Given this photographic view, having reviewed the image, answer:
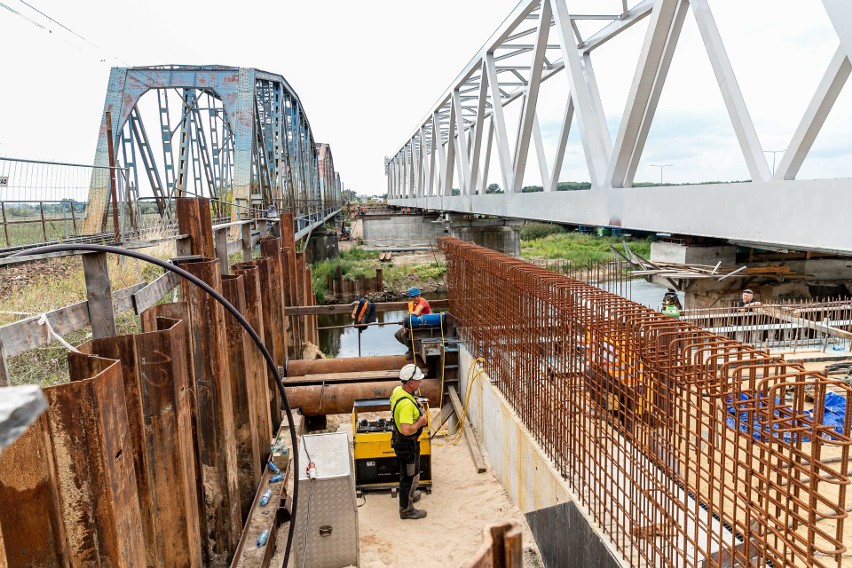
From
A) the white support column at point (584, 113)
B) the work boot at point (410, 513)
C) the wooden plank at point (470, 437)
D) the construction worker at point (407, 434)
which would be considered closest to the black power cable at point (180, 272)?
the construction worker at point (407, 434)

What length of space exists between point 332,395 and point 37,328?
6.52m

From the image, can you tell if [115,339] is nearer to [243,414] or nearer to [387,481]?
[243,414]

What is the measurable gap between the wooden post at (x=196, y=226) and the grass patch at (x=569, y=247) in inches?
1564

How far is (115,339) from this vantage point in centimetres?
408

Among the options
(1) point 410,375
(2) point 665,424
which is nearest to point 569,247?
(1) point 410,375

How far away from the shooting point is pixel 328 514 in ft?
20.7

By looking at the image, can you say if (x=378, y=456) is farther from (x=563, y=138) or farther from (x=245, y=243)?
(x=563, y=138)

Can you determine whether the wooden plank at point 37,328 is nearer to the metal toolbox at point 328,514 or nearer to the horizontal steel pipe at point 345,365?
the metal toolbox at point 328,514

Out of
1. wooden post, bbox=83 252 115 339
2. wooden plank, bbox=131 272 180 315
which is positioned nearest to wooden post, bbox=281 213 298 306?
wooden plank, bbox=131 272 180 315

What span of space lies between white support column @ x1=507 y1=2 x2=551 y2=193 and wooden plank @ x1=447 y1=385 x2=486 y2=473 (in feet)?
13.9

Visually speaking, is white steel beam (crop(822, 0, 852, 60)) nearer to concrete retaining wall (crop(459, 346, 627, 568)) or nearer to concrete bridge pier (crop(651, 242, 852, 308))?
concrete retaining wall (crop(459, 346, 627, 568))

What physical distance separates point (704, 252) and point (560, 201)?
7.15 m

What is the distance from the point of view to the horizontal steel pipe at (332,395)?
32.1 ft

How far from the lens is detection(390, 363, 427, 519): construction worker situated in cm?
759
